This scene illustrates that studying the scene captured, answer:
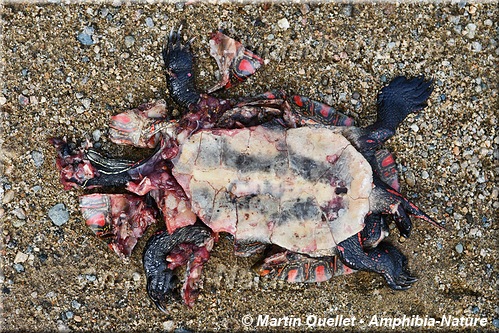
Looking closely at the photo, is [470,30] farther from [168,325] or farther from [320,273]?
[168,325]

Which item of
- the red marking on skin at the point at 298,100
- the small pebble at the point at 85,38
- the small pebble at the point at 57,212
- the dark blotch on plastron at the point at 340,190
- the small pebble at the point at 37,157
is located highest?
the small pebble at the point at 85,38

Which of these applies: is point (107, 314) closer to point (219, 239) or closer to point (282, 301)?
point (219, 239)

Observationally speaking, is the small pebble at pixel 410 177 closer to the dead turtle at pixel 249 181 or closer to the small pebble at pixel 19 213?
the dead turtle at pixel 249 181

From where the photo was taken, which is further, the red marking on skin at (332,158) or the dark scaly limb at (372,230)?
the dark scaly limb at (372,230)

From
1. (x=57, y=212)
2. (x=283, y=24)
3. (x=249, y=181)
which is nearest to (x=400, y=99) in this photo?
(x=283, y=24)

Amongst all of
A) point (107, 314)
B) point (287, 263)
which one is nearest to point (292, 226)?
point (287, 263)

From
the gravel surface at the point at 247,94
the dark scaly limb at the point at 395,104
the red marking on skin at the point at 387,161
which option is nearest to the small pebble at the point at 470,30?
the gravel surface at the point at 247,94
